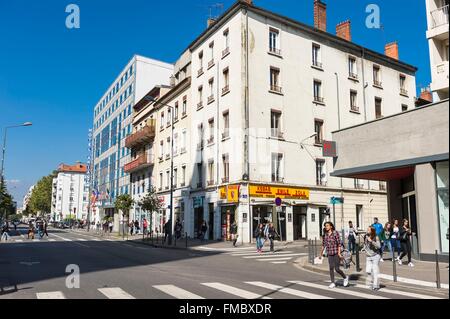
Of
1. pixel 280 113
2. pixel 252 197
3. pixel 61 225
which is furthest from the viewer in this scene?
pixel 61 225

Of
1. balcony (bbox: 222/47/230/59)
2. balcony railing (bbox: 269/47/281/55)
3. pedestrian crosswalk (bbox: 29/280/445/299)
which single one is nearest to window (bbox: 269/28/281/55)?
balcony railing (bbox: 269/47/281/55)

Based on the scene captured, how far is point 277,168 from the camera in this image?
30.9 meters

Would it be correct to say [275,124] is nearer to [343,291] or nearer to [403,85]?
[403,85]

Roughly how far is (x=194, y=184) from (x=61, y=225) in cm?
5630

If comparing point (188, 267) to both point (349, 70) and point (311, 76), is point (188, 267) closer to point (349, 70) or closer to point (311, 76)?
point (311, 76)

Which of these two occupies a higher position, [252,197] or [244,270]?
[252,197]

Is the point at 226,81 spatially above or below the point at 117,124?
below

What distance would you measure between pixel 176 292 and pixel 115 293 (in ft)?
4.33

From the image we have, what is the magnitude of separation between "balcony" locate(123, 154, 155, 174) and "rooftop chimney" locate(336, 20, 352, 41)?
74.2 ft

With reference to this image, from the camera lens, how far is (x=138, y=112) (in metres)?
53.2

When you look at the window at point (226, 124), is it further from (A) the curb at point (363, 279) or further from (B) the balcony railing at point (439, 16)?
(B) the balcony railing at point (439, 16)

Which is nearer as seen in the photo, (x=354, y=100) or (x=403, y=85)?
(x=354, y=100)

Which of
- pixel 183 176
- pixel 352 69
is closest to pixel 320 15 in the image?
pixel 352 69
